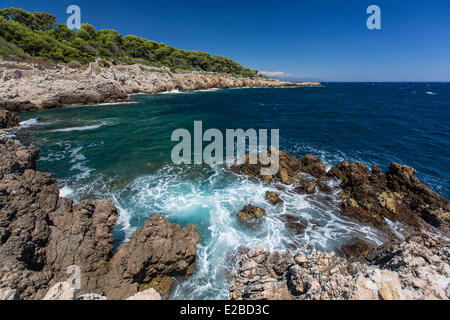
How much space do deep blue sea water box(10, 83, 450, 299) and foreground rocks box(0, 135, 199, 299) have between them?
1.55m

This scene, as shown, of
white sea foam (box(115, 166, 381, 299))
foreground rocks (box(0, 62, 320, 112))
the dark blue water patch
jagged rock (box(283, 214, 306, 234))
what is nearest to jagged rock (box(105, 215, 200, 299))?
white sea foam (box(115, 166, 381, 299))

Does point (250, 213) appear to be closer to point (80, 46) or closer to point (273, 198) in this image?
point (273, 198)

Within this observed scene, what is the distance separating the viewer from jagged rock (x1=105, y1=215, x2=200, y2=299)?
700 cm

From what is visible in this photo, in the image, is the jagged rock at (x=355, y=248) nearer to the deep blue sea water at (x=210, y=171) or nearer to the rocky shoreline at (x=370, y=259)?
the rocky shoreline at (x=370, y=259)

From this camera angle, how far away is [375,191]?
44.8 ft

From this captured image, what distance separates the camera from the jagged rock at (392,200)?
12.0 metres

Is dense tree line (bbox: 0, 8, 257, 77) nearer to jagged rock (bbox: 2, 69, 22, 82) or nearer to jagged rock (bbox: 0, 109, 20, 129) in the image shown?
jagged rock (bbox: 2, 69, 22, 82)

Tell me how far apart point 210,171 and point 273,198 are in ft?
21.7

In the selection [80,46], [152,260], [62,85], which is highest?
[80,46]

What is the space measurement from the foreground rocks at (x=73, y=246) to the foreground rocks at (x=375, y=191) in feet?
33.1

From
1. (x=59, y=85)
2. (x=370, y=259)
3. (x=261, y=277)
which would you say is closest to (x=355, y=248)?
(x=370, y=259)

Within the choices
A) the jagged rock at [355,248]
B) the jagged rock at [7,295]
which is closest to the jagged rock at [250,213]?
the jagged rock at [355,248]
